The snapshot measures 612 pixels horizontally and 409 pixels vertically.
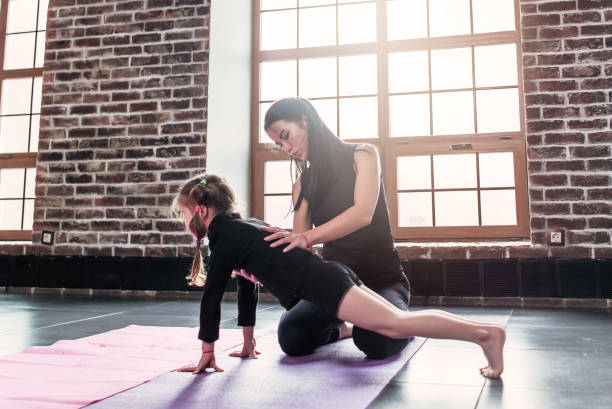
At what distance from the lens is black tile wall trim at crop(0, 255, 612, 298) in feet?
9.66

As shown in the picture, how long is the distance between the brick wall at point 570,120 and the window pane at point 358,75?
1.02 metres

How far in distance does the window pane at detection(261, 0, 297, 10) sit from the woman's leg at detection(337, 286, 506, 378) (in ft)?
9.93

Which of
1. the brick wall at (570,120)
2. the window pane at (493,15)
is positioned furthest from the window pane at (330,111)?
the brick wall at (570,120)

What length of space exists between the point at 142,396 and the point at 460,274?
232 centimetres

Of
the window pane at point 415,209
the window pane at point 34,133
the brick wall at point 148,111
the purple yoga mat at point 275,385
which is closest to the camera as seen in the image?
the purple yoga mat at point 275,385

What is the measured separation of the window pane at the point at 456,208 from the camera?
336cm

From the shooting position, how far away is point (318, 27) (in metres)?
3.83

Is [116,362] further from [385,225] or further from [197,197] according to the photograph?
[385,225]

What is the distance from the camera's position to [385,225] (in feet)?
6.38

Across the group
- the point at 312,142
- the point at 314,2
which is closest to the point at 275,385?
the point at 312,142

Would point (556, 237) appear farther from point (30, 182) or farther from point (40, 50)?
point (40, 50)

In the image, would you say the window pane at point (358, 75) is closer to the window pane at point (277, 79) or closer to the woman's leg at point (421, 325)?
the window pane at point (277, 79)

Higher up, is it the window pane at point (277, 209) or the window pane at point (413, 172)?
the window pane at point (413, 172)

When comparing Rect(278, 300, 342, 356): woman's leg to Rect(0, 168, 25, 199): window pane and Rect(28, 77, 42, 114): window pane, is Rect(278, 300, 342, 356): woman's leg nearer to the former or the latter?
Rect(0, 168, 25, 199): window pane
